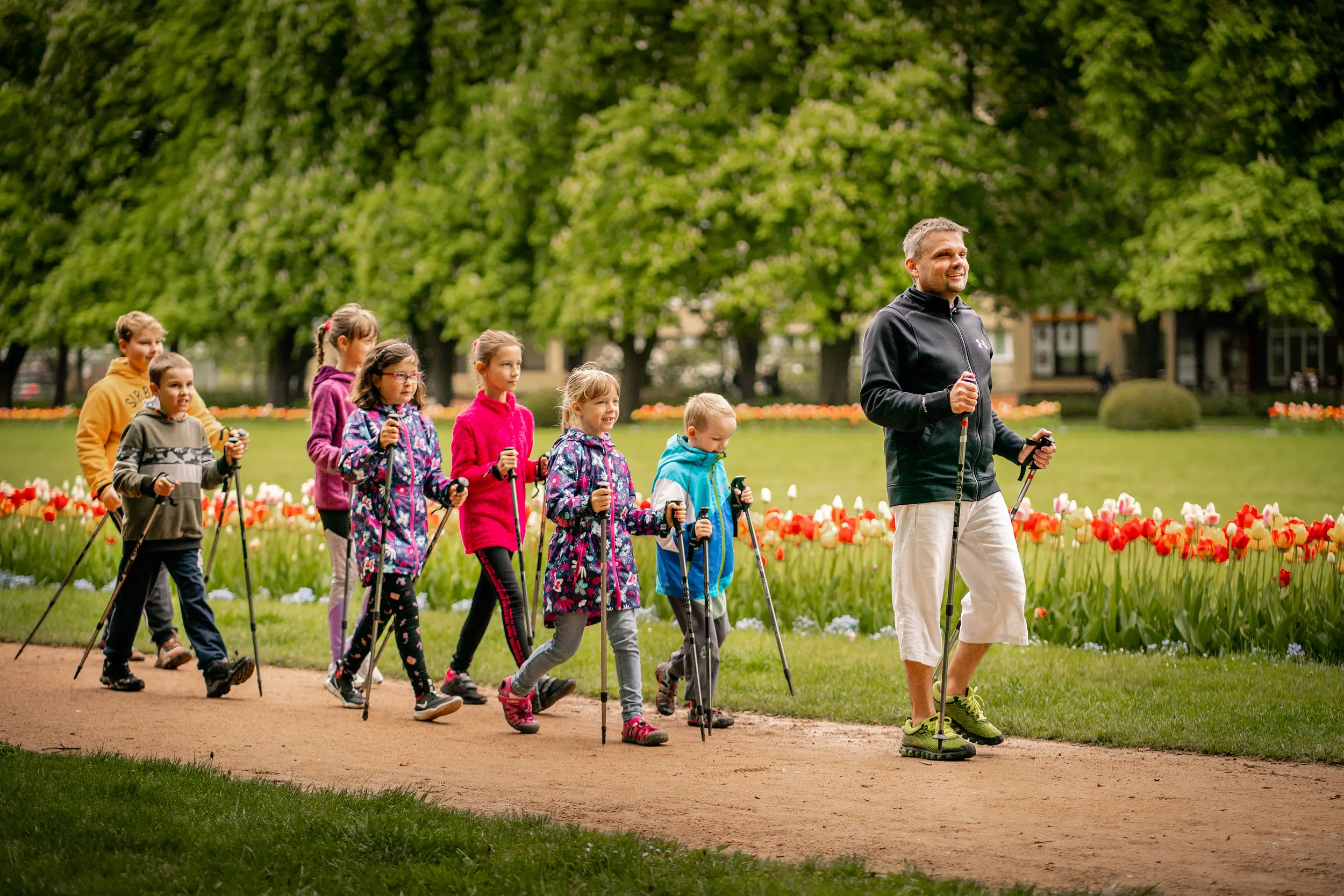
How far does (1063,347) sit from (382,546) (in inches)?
1666

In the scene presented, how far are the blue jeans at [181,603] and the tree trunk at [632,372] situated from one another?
26.2m

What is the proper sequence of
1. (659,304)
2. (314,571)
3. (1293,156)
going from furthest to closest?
(659,304) → (1293,156) → (314,571)

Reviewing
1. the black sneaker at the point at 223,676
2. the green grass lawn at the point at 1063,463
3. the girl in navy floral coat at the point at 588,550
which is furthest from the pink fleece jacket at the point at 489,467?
the green grass lawn at the point at 1063,463

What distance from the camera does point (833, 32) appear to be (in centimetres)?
2939

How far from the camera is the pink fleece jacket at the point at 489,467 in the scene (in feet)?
21.4

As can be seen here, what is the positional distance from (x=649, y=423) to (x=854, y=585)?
23.1m

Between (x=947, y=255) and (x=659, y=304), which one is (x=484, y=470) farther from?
(x=659, y=304)

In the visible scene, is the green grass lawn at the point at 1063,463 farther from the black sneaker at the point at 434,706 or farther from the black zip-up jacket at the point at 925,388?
the black zip-up jacket at the point at 925,388

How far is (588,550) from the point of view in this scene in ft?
19.7

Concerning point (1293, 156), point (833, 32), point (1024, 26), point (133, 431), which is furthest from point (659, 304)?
point (133, 431)

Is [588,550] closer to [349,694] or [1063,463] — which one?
[349,694]

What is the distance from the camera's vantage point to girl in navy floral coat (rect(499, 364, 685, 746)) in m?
5.95

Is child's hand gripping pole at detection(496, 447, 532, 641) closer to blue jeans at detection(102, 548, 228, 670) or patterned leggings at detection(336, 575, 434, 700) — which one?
patterned leggings at detection(336, 575, 434, 700)

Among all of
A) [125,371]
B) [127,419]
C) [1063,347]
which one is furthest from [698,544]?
[1063,347]
